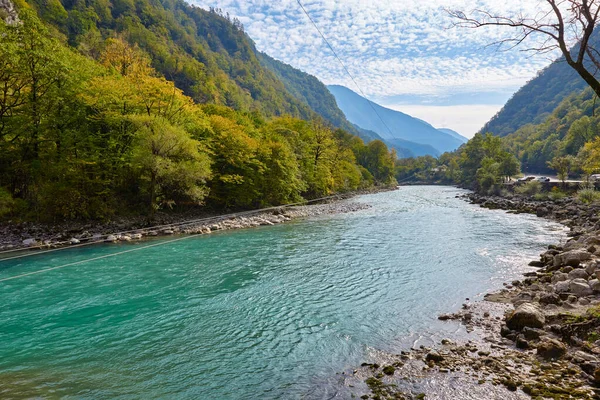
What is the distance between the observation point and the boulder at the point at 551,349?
240 inches

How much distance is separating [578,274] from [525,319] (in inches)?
180

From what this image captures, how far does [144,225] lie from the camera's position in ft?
75.4

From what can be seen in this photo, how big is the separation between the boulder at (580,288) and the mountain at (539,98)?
634 feet

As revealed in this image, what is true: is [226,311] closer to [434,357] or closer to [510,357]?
[434,357]

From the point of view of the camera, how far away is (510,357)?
20.8 ft

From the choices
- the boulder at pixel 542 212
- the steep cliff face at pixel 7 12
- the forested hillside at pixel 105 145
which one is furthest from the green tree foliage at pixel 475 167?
the steep cliff face at pixel 7 12

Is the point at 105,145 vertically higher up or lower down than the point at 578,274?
higher up

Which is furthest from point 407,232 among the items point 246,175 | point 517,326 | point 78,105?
point 78,105

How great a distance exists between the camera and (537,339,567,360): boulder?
240 inches

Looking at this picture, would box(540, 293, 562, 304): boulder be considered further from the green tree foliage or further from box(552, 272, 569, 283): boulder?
the green tree foliage

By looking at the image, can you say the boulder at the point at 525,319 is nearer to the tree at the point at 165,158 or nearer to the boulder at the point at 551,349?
the boulder at the point at 551,349

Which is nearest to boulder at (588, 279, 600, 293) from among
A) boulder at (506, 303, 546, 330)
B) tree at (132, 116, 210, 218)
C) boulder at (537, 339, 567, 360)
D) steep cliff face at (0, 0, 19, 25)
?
boulder at (506, 303, 546, 330)

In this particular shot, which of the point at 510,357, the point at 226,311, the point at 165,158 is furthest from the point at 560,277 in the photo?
the point at 165,158

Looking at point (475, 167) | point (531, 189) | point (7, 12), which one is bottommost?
point (531, 189)
